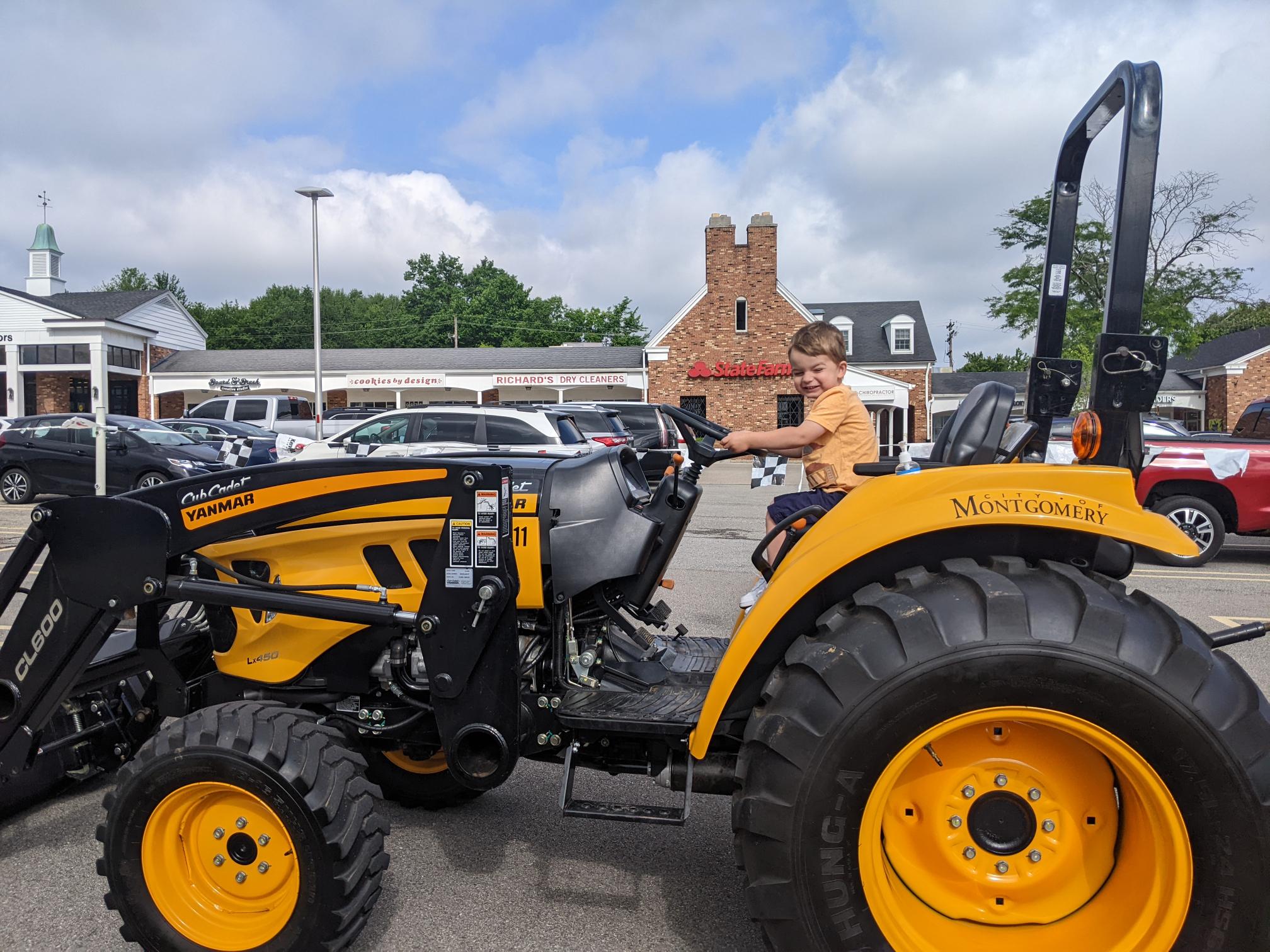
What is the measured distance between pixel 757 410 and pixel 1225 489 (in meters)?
24.9

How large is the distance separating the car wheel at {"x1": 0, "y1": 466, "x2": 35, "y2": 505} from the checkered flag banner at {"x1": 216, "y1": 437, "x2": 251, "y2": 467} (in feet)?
9.30

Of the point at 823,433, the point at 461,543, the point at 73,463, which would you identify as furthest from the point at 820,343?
the point at 73,463

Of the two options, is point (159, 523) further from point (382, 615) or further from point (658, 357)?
point (658, 357)

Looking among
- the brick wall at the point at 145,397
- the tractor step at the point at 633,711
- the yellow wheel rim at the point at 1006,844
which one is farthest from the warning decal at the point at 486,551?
the brick wall at the point at 145,397

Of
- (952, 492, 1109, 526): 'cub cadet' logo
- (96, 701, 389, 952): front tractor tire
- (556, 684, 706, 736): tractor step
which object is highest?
(952, 492, 1109, 526): 'cub cadet' logo

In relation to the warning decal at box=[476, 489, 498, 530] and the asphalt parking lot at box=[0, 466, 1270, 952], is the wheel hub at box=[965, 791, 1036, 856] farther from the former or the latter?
the warning decal at box=[476, 489, 498, 530]

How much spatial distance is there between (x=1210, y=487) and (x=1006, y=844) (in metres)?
8.87

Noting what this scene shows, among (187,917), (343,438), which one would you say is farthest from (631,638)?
(343,438)

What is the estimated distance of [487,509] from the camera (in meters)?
2.48

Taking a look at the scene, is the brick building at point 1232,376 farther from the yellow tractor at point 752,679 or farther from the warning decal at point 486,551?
the warning decal at point 486,551

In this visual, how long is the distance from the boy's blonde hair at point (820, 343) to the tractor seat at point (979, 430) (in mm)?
767

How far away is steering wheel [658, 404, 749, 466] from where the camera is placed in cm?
287

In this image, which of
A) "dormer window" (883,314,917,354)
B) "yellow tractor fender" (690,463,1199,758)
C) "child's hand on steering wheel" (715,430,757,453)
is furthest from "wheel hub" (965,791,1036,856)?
"dormer window" (883,314,917,354)

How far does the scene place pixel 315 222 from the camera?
2308cm
